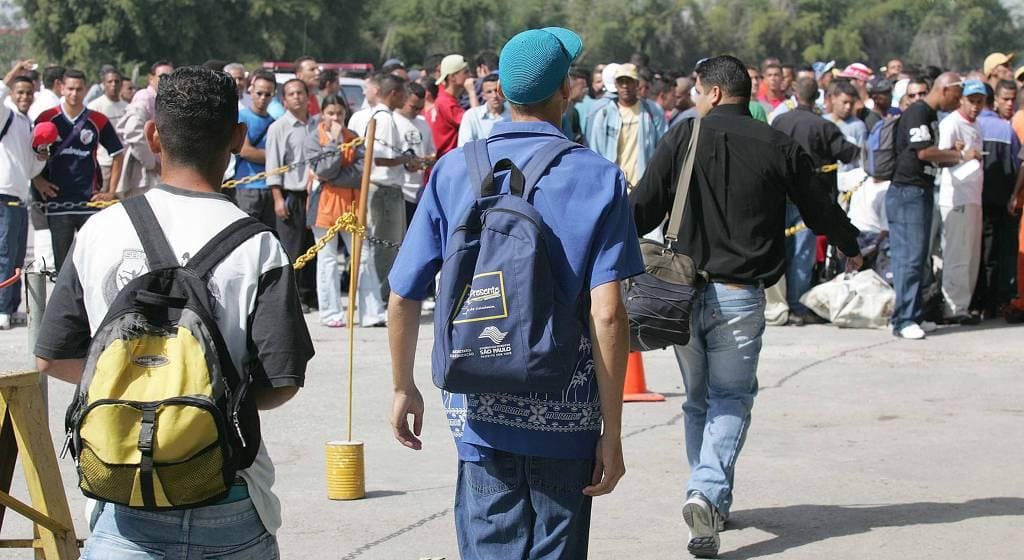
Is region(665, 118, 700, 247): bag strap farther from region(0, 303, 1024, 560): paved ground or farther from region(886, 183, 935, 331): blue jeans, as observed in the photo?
region(886, 183, 935, 331): blue jeans

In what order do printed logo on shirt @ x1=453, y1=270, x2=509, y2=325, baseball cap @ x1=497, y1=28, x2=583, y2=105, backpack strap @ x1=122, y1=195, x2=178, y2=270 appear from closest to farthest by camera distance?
backpack strap @ x1=122, y1=195, x2=178, y2=270 → printed logo on shirt @ x1=453, y1=270, x2=509, y2=325 → baseball cap @ x1=497, y1=28, x2=583, y2=105

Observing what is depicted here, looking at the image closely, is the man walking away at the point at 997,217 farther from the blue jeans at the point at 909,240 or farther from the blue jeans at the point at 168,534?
the blue jeans at the point at 168,534

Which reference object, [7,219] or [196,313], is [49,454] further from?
[7,219]

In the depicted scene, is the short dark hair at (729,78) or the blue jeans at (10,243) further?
the blue jeans at (10,243)

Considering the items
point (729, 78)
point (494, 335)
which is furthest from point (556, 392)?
point (729, 78)

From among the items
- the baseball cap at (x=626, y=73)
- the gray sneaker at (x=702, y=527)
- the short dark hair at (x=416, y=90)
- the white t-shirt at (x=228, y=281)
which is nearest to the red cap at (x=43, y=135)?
the short dark hair at (x=416, y=90)

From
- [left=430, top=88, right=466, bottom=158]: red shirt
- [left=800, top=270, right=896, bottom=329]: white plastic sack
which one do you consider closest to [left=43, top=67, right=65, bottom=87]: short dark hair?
[left=430, top=88, right=466, bottom=158]: red shirt

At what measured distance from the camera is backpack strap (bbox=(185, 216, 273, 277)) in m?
2.97

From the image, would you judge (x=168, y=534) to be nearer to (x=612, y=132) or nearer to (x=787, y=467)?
(x=787, y=467)

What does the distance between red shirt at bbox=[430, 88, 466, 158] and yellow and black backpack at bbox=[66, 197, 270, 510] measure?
36.5 feet

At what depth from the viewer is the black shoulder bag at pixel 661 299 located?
5.32 m

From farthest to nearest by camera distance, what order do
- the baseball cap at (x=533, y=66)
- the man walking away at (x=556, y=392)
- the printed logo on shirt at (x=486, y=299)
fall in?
1. the baseball cap at (x=533, y=66)
2. the man walking away at (x=556, y=392)
3. the printed logo on shirt at (x=486, y=299)

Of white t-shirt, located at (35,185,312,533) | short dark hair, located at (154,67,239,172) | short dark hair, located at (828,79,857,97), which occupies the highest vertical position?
short dark hair, located at (154,67,239,172)

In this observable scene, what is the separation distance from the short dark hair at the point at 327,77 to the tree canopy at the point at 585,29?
4185 cm
